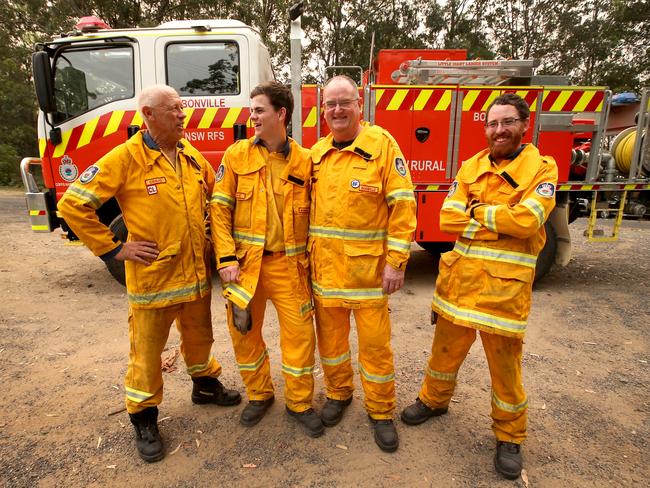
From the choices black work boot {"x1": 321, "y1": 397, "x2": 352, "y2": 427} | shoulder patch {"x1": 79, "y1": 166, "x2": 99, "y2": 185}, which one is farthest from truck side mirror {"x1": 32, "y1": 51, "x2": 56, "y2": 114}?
black work boot {"x1": 321, "y1": 397, "x2": 352, "y2": 427}

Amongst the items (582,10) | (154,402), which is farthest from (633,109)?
(582,10)

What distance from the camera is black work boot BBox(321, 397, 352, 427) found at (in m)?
2.50

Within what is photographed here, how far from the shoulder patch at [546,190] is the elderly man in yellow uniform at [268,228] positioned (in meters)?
1.20

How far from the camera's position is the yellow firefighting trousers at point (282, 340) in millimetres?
2363

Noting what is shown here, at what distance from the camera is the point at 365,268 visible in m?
2.23

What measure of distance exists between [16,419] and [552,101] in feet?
18.4

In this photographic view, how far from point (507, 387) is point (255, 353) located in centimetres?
143

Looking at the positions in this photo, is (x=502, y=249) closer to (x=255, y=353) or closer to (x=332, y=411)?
(x=332, y=411)

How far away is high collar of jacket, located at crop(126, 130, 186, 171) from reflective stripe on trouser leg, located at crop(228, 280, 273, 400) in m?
0.89

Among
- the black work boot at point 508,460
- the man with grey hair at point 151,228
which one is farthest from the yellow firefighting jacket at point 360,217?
the black work boot at point 508,460

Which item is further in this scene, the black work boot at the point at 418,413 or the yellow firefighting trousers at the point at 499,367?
the black work boot at the point at 418,413

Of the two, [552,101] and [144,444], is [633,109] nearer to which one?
[552,101]

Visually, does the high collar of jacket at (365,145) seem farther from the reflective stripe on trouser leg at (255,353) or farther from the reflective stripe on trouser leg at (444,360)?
the reflective stripe on trouser leg at (444,360)

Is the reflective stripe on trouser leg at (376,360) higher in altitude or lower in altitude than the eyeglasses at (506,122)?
lower
